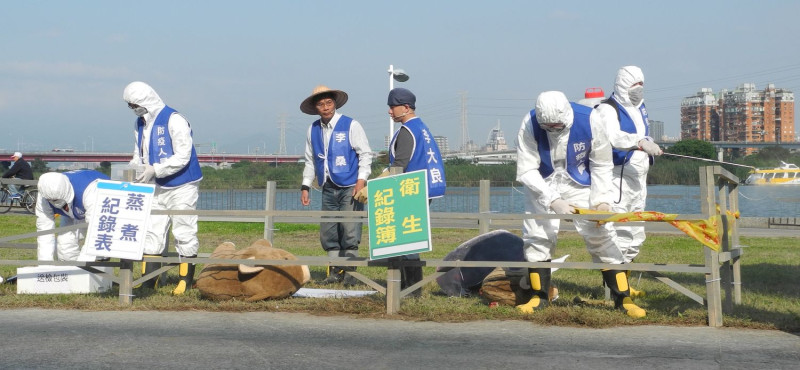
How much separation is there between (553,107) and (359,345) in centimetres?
245

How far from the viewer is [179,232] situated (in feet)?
28.4

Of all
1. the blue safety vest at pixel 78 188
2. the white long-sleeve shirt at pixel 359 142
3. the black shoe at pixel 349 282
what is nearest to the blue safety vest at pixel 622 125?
the white long-sleeve shirt at pixel 359 142

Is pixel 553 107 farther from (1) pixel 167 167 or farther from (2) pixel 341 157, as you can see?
(1) pixel 167 167

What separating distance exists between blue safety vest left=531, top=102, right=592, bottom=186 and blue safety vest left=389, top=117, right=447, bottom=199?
1.31m

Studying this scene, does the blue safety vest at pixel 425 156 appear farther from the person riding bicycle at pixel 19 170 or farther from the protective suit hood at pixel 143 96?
the person riding bicycle at pixel 19 170

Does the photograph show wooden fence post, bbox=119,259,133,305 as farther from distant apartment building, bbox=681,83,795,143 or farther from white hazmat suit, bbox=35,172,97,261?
distant apartment building, bbox=681,83,795,143

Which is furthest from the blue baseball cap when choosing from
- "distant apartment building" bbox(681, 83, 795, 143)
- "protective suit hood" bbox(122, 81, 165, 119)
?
"distant apartment building" bbox(681, 83, 795, 143)

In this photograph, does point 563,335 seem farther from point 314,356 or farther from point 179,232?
point 179,232

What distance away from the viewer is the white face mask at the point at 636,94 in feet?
27.4

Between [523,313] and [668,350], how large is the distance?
162cm

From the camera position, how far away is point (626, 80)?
8.35 metres

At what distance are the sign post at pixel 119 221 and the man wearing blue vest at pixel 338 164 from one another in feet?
6.99

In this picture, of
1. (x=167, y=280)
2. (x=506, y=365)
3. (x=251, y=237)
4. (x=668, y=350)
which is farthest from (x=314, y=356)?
(x=251, y=237)

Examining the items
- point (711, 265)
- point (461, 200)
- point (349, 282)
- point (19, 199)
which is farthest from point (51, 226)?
point (19, 199)
